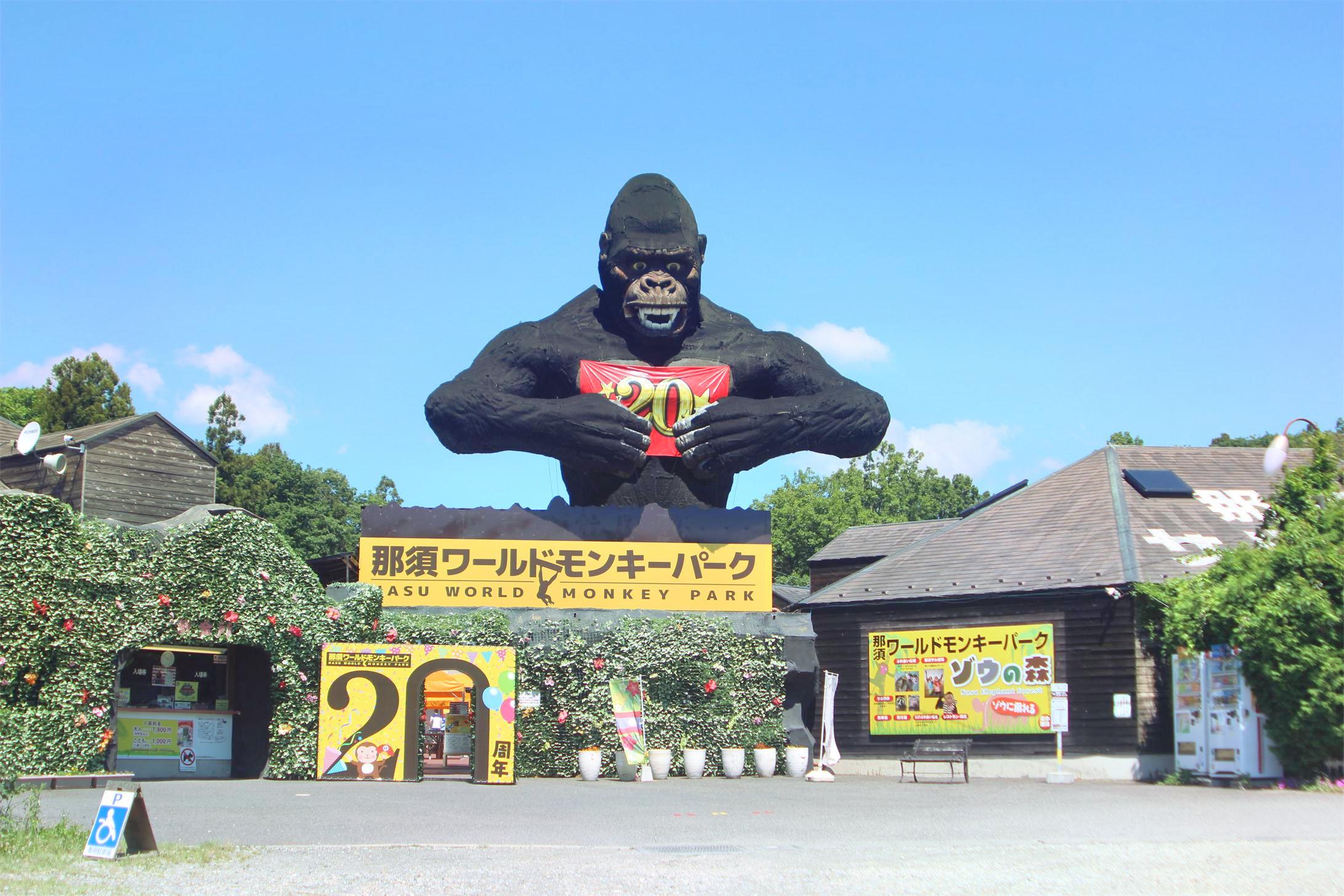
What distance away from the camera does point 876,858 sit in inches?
370

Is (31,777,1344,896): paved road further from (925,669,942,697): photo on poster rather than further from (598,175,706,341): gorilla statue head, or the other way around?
(598,175,706,341): gorilla statue head

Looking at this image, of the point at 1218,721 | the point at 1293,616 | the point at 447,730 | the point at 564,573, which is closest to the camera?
the point at 1293,616

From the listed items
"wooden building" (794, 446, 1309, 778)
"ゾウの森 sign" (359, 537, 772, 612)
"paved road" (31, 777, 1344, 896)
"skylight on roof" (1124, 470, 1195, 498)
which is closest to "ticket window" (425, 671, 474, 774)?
"ゾウの森 sign" (359, 537, 772, 612)

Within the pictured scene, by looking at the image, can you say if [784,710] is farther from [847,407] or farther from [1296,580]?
[1296,580]

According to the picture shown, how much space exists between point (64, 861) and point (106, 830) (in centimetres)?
37

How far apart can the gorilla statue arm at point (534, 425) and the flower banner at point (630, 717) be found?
3.30 m

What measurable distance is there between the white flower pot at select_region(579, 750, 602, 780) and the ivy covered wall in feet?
1.74

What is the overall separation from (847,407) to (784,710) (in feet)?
17.4

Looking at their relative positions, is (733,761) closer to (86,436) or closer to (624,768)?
(624,768)

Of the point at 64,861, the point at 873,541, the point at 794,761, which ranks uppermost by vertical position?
the point at 873,541

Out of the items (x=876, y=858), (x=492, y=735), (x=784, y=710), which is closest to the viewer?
(x=876, y=858)

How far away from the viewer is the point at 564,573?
20312 mm

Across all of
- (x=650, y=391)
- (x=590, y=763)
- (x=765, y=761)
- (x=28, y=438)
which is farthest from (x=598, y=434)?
(x=28, y=438)

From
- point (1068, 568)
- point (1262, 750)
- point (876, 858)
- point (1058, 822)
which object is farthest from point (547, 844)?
point (1068, 568)
